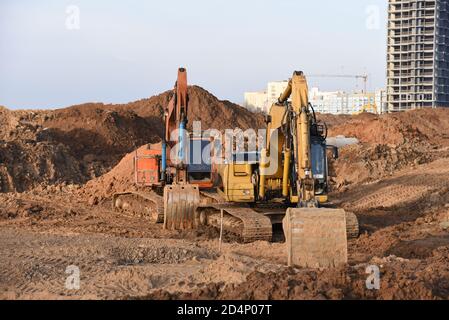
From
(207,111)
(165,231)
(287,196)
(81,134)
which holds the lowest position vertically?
(165,231)

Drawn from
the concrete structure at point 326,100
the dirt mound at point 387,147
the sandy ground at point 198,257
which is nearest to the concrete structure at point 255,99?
the concrete structure at point 326,100

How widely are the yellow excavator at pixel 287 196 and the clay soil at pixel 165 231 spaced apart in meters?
0.44

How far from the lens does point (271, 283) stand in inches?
273

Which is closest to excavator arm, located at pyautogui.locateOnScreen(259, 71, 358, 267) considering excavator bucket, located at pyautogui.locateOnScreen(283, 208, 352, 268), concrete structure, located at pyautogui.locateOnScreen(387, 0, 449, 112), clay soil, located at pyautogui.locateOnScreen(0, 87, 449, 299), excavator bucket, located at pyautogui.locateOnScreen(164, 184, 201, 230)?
excavator bucket, located at pyautogui.locateOnScreen(283, 208, 352, 268)

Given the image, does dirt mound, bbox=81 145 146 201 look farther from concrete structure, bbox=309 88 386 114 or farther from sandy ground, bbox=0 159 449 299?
concrete structure, bbox=309 88 386 114

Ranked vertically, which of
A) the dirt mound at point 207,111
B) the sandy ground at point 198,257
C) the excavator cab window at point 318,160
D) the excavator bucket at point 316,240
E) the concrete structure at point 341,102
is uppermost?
the concrete structure at point 341,102

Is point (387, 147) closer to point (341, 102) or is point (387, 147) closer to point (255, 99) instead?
point (341, 102)

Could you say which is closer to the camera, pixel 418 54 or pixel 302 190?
pixel 302 190

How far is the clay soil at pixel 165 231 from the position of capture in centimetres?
752

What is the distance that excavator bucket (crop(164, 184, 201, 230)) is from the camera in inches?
572

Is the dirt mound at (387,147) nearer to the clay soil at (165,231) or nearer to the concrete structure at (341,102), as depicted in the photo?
the clay soil at (165,231)

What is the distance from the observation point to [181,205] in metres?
14.6

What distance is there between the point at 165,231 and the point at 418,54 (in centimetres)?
5834

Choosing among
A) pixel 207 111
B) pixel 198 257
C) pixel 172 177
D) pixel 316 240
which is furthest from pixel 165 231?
pixel 207 111
